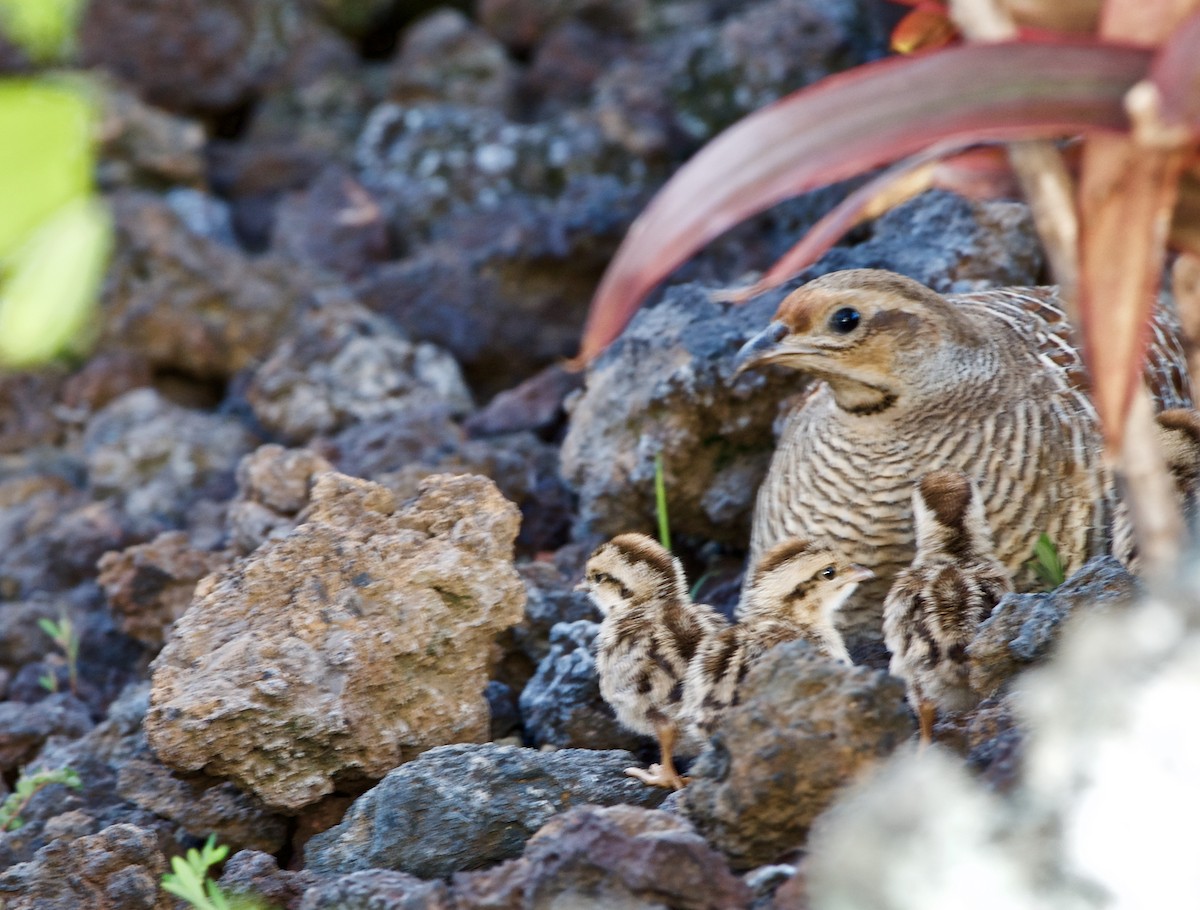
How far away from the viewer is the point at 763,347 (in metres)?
3.65

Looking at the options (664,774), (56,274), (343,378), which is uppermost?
(343,378)

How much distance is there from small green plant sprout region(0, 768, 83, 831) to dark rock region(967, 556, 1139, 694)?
206cm

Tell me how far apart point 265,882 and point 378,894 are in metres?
0.45

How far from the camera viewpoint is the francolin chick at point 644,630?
3.38 m

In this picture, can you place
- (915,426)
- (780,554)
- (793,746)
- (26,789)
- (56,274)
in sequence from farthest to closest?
(915,426) → (26,789) → (780,554) → (793,746) → (56,274)

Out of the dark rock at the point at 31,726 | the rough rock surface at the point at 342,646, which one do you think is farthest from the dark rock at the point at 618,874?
the dark rock at the point at 31,726

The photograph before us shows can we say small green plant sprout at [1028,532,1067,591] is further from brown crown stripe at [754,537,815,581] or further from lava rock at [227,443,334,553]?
lava rock at [227,443,334,553]

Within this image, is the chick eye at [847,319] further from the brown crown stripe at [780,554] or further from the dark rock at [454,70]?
the dark rock at [454,70]

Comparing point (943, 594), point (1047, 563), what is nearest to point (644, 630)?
point (943, 594)

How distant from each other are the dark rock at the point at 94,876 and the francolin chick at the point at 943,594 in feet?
4.93

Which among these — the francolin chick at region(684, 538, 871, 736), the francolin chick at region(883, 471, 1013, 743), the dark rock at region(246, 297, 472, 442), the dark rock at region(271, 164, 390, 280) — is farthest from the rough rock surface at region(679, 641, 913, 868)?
the dark rock at region(271, 164, 390, 280)

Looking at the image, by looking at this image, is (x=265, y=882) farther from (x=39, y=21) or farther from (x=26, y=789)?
(x=39, y=21)

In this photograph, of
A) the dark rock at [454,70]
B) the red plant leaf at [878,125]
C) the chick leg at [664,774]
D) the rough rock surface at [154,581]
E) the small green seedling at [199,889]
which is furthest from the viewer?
the dark rock at [454,70]

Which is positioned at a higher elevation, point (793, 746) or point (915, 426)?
point (915, 426)
